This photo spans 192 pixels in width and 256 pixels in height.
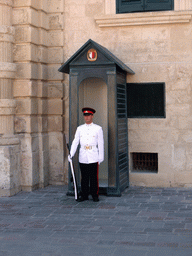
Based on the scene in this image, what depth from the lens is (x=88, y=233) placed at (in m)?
6.12

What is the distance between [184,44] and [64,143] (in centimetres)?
327

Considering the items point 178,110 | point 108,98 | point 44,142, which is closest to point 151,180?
point 178,110

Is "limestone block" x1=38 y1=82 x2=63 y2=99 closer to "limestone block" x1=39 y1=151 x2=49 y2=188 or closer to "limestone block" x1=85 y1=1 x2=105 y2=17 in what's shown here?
"limestone block" x1=39 y1=151 x2=49 y2=188

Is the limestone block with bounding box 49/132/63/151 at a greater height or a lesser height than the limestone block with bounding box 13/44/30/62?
lesser

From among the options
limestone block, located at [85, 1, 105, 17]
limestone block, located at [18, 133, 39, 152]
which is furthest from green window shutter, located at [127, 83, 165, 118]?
limestone block, located at [18, 133, 39, 152]

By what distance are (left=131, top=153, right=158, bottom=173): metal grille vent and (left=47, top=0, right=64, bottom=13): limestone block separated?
3.53 meters

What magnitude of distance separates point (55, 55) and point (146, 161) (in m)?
3.02

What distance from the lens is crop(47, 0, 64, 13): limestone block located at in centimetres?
994

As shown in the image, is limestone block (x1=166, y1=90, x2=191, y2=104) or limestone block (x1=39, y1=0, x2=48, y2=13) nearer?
limestone block (x1=166, y1=90, x2=191, y2=104)

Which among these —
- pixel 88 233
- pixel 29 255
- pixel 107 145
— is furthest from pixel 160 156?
pixel 29 255

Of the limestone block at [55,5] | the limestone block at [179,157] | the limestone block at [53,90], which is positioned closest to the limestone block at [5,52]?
the limestone block at [53,90]

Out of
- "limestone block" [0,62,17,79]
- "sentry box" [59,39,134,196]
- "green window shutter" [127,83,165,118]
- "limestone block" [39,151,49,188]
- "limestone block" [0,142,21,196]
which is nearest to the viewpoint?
"sentry box" [59,39,134,196]

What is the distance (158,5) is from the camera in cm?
950

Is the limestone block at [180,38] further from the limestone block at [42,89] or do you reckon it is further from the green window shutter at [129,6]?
the limestone block at [42,89]
